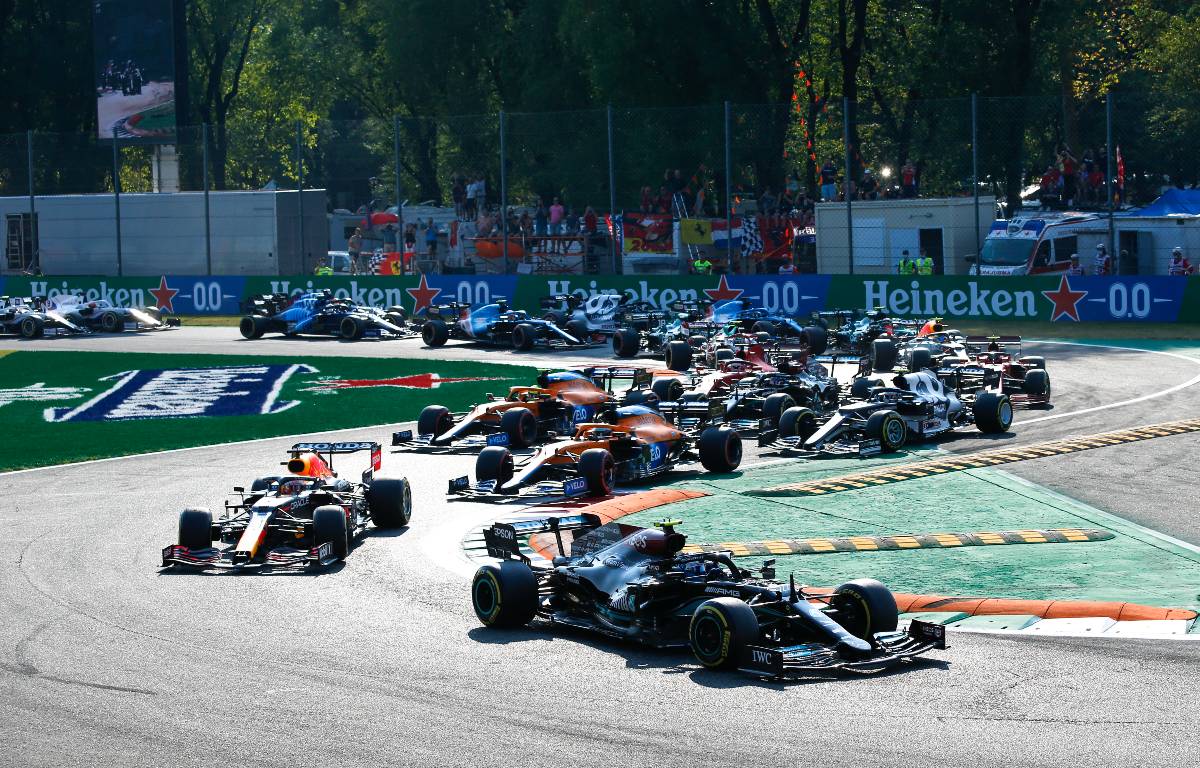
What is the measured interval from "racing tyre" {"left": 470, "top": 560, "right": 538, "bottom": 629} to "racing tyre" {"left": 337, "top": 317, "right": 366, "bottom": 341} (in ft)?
95.3

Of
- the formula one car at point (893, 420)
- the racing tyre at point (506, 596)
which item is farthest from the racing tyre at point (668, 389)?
the racing tyre at point (506, 596)

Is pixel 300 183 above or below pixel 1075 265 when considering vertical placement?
above

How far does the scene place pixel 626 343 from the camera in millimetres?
35125

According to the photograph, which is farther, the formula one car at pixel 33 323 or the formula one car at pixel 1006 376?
the formula one car at pixel 33 323

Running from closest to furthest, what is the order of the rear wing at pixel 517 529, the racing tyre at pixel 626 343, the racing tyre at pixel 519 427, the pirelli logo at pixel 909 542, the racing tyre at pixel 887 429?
the rear wing at pixel 517 529, the pirelli logo at pixel 909 542, the racing tyre at pixel 887 429, the racing tyre at pixel 519 427, the racing tyre at pixel 626 343

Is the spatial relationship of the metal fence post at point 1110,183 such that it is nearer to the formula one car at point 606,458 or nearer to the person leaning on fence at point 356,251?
the formula one car at point 606,458

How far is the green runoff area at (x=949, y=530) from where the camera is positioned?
13594mm

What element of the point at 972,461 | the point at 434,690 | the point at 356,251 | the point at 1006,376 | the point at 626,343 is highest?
the point at 356,251

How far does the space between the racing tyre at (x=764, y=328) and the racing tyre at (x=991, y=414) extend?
33.1ft

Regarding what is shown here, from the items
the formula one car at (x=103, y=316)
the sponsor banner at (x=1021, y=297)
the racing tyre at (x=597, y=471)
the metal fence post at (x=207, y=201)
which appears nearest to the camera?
the racing tyre at (x=597, y=471)

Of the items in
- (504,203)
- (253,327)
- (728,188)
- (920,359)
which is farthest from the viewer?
(504,203)

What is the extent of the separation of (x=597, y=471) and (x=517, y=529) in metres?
4.58

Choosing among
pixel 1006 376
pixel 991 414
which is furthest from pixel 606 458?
pixel 1006 376

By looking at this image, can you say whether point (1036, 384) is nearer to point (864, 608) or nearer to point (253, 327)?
point (864, 608)
